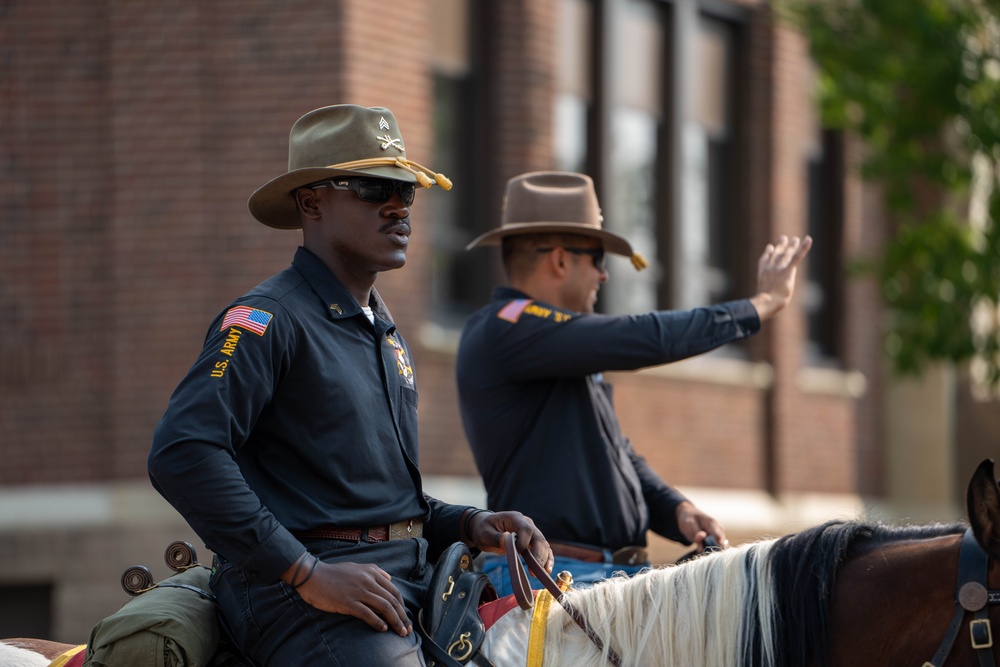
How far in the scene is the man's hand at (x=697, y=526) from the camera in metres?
5.32

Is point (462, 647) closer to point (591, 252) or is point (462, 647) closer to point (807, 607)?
point (807, 607)

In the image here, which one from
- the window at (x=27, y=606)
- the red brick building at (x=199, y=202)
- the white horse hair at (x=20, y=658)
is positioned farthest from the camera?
the window at (x=27, y=606)

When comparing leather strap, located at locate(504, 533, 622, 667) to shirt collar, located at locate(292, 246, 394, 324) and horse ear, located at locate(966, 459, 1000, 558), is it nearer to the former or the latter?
shirt collar, located at locate(292, 246, 394, 324)

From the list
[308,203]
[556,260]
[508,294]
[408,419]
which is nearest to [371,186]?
[308,203]

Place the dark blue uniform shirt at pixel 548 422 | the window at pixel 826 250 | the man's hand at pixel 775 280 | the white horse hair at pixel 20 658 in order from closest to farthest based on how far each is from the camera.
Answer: the white horse hair at pixel 20 658
the man's hand at pixel 775 280
the dark blue uniform shirt at pixel 548 422
the window at pixel 826 250

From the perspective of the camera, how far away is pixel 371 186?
3895 mm

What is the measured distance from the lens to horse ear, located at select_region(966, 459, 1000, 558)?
126 inches

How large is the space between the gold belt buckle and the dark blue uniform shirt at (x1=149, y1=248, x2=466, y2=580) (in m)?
0.02

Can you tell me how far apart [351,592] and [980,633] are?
1.38m

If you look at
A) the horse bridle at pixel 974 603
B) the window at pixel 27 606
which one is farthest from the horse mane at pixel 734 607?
the window at pixel 27 606

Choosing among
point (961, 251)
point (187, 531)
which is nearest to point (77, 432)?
point (187, 531)

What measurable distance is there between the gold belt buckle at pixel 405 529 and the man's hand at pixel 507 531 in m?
0.19

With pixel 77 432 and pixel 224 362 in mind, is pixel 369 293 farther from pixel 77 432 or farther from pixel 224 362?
pixel 77 432

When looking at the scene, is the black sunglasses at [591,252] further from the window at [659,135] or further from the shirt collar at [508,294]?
the window at [659,135]
